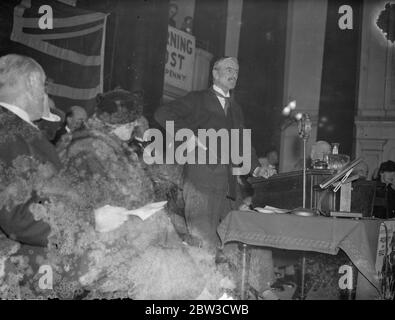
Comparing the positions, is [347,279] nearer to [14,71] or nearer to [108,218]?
[108,218]

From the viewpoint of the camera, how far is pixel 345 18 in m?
10.7

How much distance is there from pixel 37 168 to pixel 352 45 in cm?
915

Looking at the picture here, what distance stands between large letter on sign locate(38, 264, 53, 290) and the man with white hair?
208 millimetres

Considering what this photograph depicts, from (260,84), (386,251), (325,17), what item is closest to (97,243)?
(386,251)

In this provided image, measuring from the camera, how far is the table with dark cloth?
233 cm

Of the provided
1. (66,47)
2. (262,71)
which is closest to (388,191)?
(66,47)

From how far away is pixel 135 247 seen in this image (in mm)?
2121

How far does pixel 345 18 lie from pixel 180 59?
4.41 m

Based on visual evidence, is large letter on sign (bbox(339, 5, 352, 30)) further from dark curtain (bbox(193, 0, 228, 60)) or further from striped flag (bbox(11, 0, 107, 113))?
striped flag (bbox(11, 0, 107, 113))

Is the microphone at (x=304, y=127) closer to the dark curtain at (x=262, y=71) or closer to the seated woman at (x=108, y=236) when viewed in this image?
the seated woman at (x=108, y=236)

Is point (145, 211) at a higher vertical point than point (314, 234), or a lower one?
higher

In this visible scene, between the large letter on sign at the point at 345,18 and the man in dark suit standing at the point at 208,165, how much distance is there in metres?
7.28

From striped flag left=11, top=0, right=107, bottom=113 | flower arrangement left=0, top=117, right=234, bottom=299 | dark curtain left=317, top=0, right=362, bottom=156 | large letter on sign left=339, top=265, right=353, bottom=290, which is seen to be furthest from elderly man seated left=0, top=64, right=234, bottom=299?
dark curtain left=317, top=0, right=362, bottom=156

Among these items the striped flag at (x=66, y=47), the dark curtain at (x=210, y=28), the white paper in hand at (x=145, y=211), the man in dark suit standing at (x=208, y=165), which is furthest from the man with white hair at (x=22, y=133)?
the dark curtain at (x=210, y=28)
